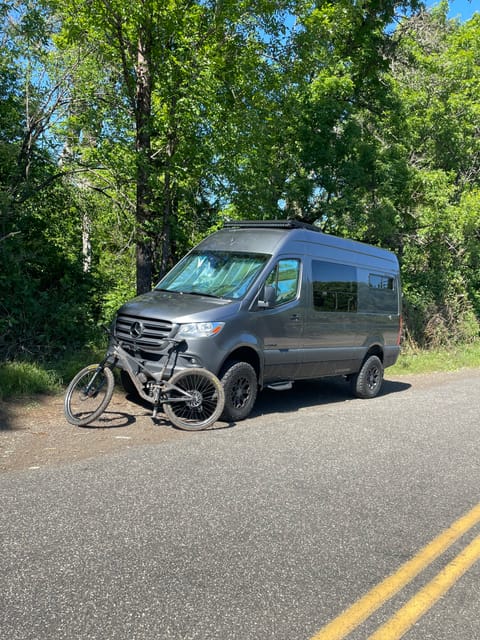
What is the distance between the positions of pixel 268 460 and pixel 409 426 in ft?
9.07

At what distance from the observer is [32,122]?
9914 mm

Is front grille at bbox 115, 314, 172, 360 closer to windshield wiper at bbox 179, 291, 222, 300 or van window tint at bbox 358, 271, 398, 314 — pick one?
windshield wiper at bbox 179, 291, 222, 300

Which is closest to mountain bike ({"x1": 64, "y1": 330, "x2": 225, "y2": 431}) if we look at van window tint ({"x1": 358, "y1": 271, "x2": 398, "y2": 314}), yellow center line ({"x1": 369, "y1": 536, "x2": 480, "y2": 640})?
yellow center line ({"x1": 369, "y1": 536, "x2": 480, "y2": 640})

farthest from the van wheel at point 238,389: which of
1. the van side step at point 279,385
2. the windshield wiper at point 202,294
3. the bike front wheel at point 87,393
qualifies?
the bike front wheel at point 87,393

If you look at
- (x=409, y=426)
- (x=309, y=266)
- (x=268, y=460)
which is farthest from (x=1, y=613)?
(x=309, y=266)

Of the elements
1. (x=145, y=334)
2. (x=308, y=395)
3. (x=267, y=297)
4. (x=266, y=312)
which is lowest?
(x=308, y=395)

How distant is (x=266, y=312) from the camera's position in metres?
7.90

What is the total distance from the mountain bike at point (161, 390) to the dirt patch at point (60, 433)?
0.63ft

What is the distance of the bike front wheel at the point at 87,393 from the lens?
6816 millimetres

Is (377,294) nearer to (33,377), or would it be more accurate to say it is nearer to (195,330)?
(195,330)

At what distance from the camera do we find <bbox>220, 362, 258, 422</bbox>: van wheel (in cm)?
732

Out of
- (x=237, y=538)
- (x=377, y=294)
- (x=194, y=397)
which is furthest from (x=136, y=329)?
(x=377, y=294)

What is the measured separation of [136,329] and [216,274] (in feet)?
5.08

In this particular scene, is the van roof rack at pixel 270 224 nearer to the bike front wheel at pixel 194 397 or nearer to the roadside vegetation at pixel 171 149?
the roadside vegetation at pixel 171 149
